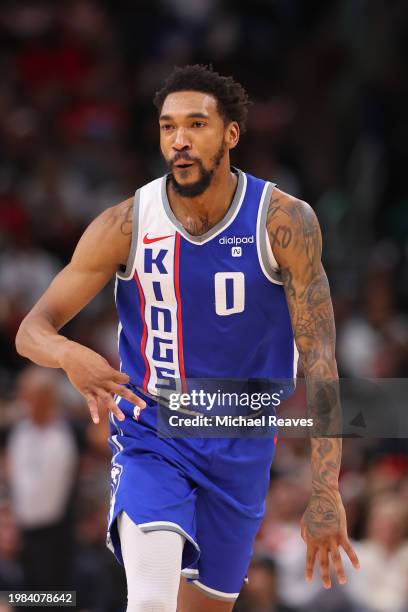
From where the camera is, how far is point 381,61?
13.5 metres

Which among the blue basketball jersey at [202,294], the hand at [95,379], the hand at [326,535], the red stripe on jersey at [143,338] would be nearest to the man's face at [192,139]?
the blue basketball jersey at [202,294]

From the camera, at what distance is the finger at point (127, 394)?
16.1ft

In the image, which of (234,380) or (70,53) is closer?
(234,380)

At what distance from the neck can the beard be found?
0.13ft

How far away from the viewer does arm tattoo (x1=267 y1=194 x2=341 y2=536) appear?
5328 mm

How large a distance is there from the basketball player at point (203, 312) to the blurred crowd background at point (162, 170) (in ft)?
9.83

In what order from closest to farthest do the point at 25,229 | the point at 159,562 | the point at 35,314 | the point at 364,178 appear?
1. the point at 159,562
2. the point at 35,314
3. the point at 25,229
4. the point at 364,178

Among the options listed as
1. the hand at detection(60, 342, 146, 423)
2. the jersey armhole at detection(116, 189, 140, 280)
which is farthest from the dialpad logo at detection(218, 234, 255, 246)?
the hand at detection(60, 342, 146, 423)

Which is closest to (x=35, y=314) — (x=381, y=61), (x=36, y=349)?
(x=36, y=349)

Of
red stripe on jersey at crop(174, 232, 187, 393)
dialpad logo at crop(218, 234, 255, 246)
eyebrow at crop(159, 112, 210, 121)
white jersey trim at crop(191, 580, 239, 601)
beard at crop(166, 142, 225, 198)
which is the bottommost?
white jersey trim at crop(191, 580, 239, 601)

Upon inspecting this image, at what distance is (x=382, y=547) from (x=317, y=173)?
19.6 ft

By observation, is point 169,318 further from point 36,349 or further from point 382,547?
point 382,547

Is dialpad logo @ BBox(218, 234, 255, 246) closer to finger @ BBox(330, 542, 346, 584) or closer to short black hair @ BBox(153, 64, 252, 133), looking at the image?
short black hair @ BBox(153, 64, 252, 133)

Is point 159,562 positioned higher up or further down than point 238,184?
further down
